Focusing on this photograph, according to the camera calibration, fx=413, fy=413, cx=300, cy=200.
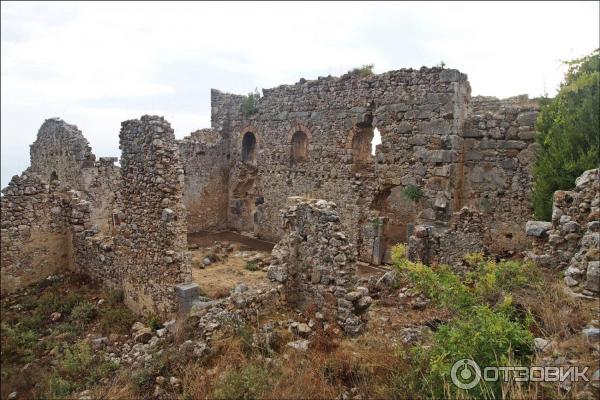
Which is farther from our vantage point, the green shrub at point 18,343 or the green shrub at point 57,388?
the green shrub at point 18,343

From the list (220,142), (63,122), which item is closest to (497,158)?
(220,142)

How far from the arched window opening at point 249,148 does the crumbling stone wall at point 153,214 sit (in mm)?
Answer: 8656

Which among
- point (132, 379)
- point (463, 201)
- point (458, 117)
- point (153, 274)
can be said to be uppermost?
point (458, 117)

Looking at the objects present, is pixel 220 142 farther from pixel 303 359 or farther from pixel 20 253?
pixel 303 359

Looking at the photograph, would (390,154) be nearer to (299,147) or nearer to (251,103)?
(299,147)

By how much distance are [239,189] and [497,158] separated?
33.2 feet

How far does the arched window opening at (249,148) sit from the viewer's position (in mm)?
17094

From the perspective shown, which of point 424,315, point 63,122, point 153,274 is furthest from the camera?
point 63,122

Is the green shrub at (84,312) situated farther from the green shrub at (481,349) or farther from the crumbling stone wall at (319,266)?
the green shrub at (481,349)

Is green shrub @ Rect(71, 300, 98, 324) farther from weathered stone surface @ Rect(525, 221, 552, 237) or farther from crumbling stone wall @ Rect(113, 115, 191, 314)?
weathered stone surface @ Rect(525, 221, 552, 237)

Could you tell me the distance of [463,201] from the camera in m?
11.3

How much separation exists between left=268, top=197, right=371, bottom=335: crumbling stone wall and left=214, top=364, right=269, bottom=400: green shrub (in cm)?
190

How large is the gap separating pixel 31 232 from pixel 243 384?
699 cm

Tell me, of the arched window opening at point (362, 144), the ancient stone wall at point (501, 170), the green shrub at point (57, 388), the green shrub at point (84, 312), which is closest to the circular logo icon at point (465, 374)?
the green shrub at point (57, 388)
